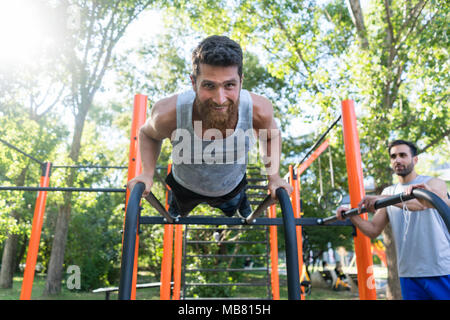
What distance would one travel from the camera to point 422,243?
7.54ft

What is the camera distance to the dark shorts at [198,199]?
2064 mm

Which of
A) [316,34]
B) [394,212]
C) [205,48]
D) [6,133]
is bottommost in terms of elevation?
[394,212]

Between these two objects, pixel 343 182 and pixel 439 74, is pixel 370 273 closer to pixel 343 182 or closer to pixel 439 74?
pixel 439 74

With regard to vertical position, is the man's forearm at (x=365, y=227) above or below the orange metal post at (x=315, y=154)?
below

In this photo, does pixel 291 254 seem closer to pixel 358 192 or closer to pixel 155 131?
pixel 155 131

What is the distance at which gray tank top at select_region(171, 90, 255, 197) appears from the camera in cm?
152

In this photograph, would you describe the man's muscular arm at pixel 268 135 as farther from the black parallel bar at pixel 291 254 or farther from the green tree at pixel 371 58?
the green tree at pixel 371 58

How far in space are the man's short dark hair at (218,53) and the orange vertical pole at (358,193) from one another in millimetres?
1437

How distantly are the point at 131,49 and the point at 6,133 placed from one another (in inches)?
234

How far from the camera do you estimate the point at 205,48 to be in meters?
1.28

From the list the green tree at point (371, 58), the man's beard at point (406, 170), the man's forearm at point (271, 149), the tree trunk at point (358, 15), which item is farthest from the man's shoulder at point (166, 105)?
the tree trunk at point (358, 15)

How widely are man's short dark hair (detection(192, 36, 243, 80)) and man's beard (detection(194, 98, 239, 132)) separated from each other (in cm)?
14
